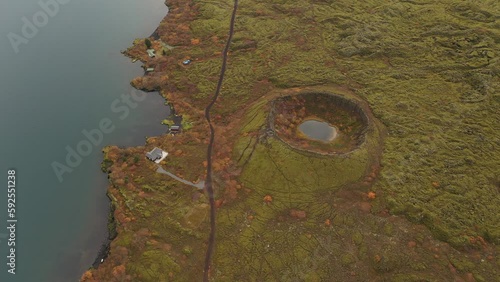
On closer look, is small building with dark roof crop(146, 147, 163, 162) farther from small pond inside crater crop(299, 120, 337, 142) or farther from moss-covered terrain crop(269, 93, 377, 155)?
small pond inside crater crop(299, 120, 337, 142)

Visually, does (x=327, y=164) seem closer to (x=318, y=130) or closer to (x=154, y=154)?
(x=318, y=130)

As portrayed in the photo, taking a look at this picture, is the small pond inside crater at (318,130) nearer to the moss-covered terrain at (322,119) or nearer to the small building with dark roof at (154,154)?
the moss-covered terrain at (322,119)

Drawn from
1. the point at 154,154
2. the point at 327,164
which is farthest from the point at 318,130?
the point at 154,154

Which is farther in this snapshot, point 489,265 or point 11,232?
point 11,232

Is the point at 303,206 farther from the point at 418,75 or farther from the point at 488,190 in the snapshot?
the point at 418,75

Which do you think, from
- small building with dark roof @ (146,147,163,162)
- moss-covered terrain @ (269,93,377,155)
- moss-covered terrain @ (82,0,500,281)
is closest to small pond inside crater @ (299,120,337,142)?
moss-covered terrain @ (269,93,377,155)

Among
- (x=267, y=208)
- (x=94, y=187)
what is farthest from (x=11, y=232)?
(x=267, y=208)

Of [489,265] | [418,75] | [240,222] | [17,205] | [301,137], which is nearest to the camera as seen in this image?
[489,265]

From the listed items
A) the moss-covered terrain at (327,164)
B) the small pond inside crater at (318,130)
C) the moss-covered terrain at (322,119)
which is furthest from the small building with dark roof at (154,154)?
the small pond inside crater at (318,130)
